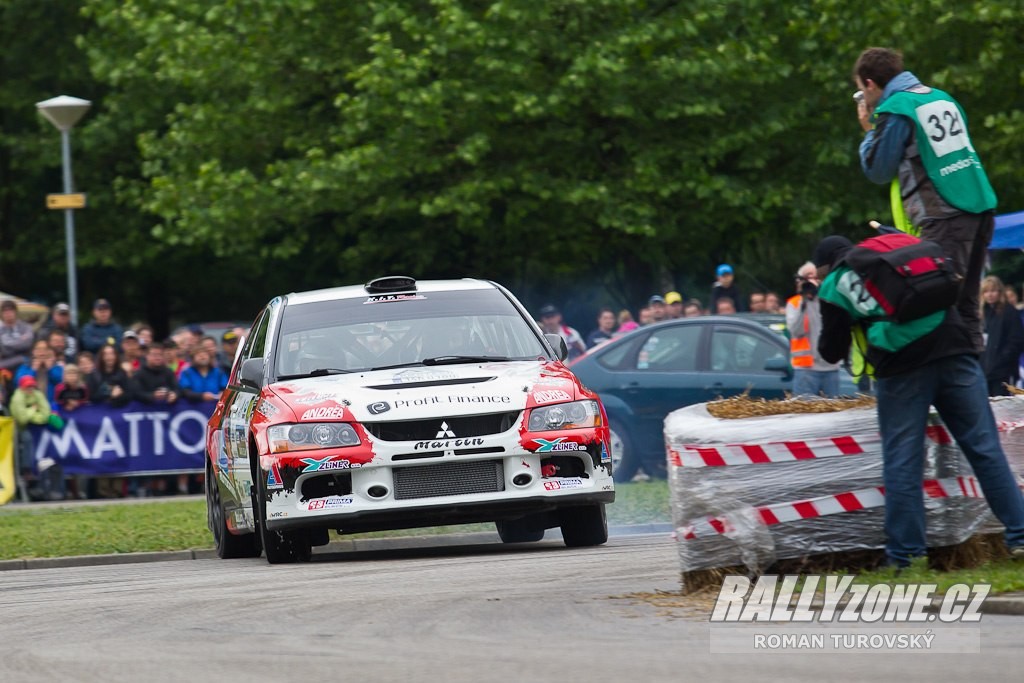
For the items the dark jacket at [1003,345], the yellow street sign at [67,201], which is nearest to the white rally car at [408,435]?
the dark jacket at [1003,345]

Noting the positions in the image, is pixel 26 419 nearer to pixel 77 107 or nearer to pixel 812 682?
pixel 77 107

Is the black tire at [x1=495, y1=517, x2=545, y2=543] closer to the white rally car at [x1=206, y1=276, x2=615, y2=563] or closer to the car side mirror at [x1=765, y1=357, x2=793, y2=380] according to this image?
the white rally car at [x1=206, y1=276, x2=615, y2=563]

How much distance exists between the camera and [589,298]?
130ft

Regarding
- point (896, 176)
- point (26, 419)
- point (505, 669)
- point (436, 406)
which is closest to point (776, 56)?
point (26, 419)

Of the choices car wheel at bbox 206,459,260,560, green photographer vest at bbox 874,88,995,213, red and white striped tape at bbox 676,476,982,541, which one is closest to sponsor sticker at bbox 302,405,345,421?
car wheel at bbox 206,459,260,560

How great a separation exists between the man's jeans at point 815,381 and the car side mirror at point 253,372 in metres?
7.05

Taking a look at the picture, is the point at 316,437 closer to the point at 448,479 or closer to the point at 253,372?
the point at 448,479

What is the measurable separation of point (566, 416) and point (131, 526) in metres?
5.62

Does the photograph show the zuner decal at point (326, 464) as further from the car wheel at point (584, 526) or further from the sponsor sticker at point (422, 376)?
the car wheel at point (584, 526)

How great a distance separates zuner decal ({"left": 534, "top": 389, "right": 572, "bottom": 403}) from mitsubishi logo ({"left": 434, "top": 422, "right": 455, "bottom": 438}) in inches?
22.8

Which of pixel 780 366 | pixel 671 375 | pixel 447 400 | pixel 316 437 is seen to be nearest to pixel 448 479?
pixel 447 400

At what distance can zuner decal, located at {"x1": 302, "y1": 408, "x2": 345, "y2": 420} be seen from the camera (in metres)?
11.5

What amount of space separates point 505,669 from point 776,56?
24.8 meters

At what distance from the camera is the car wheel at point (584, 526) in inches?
487
